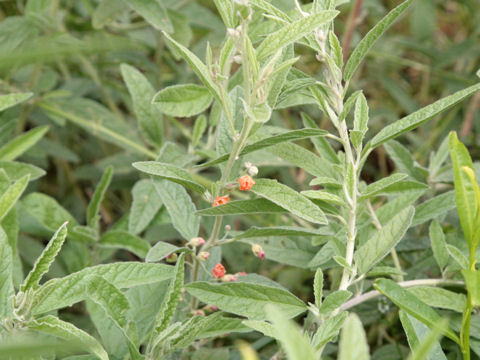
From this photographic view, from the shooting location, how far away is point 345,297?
31.5 inches

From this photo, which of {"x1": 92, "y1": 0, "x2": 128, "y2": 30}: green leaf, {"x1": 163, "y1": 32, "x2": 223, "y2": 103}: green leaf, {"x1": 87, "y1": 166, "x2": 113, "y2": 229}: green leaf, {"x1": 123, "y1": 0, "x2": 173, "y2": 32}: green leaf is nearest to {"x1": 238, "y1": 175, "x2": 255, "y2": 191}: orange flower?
{"x1": 163, "y1": 32, "x2": 223, "y2": 103}: green leaf

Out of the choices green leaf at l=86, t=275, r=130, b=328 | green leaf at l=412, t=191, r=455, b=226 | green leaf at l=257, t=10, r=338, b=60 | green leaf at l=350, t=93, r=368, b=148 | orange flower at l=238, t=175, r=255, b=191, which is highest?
green leaf at l=257, t=10, r=338, b=60

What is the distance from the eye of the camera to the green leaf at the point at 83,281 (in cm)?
79

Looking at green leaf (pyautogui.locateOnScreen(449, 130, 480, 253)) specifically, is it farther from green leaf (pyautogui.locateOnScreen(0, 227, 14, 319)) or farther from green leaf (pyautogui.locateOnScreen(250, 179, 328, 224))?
green leaf (pyautogui.locateOnScreen(0, 227, 14, 319))

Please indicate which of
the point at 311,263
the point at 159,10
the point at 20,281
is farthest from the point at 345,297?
the point at 159,10

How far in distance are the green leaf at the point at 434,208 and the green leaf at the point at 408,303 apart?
9.6 inches

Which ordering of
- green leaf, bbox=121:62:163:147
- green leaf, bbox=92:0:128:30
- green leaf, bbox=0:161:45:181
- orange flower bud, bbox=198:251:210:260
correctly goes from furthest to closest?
green leaf, bbox=92:0:128:30 < green leaf, bbox=121:62:163:147 < green leaf, bbox=0:161:45:181 < orange flower bud, bbox=198:251:210:260

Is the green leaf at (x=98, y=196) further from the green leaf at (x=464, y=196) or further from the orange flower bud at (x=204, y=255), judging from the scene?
the green leaf at (x=464, y=196)

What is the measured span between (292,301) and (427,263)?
0.39 m

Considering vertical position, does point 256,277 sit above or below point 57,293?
below

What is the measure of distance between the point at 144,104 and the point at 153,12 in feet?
0.67

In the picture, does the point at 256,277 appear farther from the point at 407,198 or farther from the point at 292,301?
the point at 407,198

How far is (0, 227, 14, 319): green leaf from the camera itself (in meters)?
0.82

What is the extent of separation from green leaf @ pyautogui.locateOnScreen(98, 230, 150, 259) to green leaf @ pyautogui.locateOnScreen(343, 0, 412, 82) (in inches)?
20.0
